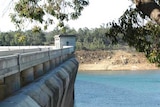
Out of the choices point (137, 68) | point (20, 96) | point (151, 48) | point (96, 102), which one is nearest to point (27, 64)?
point (20, 96)

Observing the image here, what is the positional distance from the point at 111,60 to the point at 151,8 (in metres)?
123

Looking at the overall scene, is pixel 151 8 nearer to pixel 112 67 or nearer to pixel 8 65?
pixel 8 65

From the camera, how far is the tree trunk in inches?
275

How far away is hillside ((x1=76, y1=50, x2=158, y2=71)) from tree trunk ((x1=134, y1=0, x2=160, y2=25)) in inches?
4488

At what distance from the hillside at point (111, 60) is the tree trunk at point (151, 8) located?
11398 centimetres

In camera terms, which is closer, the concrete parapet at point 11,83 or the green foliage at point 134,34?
the concrete parapet at point 11,83

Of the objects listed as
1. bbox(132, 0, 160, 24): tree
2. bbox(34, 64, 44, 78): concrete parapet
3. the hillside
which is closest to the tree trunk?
bbox(132, 0, 160, 24): tree

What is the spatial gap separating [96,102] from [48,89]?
31.5 meters

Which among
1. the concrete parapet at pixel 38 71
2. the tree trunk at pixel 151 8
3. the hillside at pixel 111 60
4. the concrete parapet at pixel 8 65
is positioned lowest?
the hillside at pixel 111 60

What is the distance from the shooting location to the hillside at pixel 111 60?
124m

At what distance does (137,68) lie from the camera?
12081cm

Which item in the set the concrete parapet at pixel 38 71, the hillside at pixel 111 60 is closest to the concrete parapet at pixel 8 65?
the concrete parapet at pixel 38 71

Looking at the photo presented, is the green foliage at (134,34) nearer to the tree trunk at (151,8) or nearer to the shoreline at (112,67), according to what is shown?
the tree trunk at (151,8)

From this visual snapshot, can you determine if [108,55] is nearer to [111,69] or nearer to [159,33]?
[111,69]
